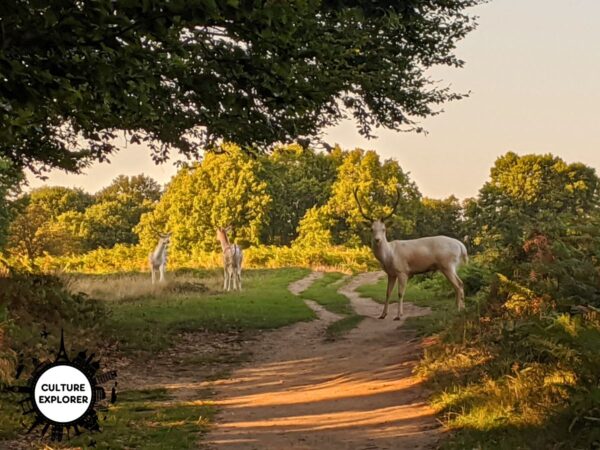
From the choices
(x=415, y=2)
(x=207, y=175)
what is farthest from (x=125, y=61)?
(x=207, y=175)

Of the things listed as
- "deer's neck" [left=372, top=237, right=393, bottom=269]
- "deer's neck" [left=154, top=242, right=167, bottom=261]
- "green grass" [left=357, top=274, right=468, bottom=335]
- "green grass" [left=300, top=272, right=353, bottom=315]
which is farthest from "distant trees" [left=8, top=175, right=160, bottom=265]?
"deer's neck" [left=372, top=237, right=393, bottom=269]

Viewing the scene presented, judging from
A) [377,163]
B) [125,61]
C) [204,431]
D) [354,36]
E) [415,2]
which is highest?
[377,163]

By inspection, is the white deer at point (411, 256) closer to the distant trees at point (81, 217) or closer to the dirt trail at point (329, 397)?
the dirt trail at point (329, 397)

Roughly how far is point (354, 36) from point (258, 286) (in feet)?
55.9

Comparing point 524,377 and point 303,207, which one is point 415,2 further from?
point 303,207

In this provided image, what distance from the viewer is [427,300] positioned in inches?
832

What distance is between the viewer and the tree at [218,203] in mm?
60719

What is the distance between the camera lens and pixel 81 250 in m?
79.8

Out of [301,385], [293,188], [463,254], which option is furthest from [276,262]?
[301,385]

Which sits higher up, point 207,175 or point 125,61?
point 207,175

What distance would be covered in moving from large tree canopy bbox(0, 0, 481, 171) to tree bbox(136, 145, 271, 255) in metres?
45.1

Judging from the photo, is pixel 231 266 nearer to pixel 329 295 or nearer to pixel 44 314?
pixel 329 295

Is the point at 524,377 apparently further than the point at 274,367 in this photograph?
No

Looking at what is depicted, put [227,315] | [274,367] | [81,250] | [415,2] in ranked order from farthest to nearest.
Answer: [81,250] → [227,315] → [415,2] → [274,367]
